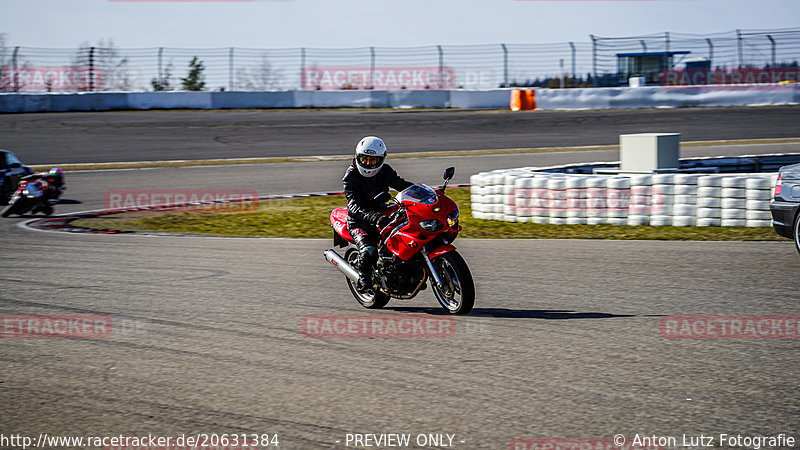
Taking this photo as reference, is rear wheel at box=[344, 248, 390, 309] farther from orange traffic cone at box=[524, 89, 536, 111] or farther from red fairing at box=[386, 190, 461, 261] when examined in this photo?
orange traffic cone at box=[524, 89, 536, 111]

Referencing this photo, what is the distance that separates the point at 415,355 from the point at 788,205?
17.4 feet

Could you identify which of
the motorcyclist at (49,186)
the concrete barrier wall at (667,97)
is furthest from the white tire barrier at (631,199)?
the concrete barrier wall at (667,97)

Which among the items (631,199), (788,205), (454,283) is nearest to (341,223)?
(454,283)

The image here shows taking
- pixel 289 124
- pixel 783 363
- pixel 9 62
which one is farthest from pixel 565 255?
pixel 9 62

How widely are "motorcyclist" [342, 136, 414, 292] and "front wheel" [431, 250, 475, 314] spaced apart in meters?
0.61

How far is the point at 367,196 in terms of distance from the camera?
7.27 m

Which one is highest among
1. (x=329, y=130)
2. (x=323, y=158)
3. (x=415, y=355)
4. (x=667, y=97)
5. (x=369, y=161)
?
(x=667, y=97)

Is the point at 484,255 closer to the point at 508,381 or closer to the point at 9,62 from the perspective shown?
the point at 508,381

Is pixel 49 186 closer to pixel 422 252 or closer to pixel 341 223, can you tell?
pixel 341 223

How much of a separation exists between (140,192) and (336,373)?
1334 cm

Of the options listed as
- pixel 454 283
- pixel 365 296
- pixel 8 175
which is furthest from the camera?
pixel 8 175

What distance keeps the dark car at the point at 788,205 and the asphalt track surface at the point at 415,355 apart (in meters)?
0.32

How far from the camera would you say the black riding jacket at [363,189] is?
7199 mm

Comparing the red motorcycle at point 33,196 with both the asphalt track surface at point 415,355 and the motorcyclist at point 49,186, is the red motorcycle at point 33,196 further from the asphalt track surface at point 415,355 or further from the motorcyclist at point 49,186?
the asphalt track surface at point 415,355
